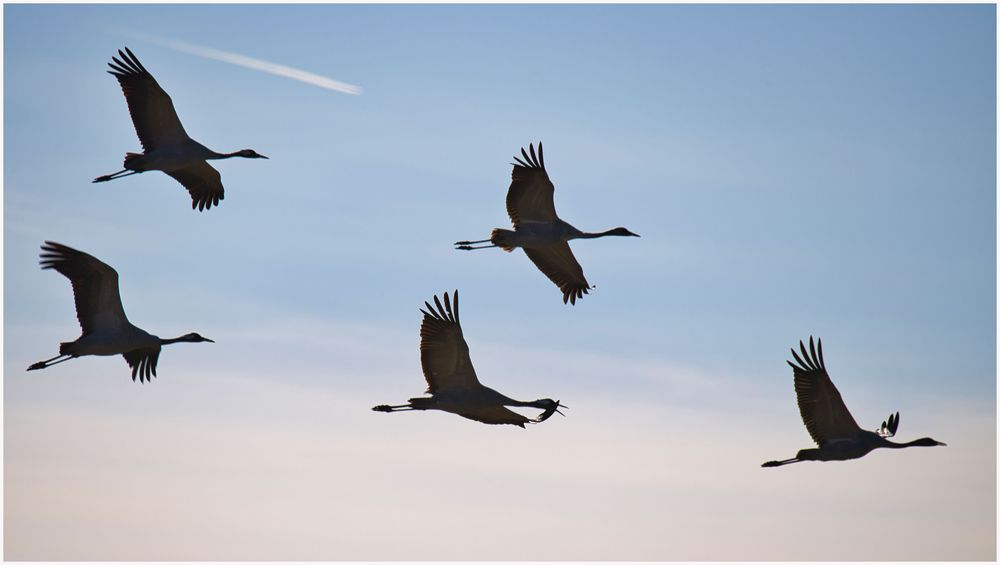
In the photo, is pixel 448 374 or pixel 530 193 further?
pixel 530 193

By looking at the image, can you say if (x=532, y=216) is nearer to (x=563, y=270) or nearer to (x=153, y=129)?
(x=563, y=270)

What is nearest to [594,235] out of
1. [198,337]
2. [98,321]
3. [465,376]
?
[465,376]

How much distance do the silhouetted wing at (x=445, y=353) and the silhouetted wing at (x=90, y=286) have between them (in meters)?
6.69

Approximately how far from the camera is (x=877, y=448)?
27.7 m

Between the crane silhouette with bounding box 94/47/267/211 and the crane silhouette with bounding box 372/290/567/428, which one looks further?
the crane silhouette with bounding box 94/47/267/211

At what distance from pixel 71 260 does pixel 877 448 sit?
17.2 metres

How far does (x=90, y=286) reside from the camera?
89.5 ft

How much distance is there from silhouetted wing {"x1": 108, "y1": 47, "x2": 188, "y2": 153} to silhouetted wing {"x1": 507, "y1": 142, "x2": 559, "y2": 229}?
772cm

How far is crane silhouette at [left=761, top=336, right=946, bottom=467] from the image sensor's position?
89.2ft

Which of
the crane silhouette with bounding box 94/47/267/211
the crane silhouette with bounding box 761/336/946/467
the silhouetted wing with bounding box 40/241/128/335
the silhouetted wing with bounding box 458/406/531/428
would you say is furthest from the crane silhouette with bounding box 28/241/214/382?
the crane silhouette with bounding box 761/336/946/467

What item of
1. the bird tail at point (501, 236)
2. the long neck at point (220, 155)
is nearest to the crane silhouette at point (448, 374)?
the bird tail at point (501, 236)

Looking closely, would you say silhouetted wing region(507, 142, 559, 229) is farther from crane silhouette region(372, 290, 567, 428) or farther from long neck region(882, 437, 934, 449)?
long neck region(882, 437, 934, 449)

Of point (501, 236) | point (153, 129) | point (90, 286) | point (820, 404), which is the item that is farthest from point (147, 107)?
point (820, 404)

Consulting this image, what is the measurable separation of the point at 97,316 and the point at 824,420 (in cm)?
1539
